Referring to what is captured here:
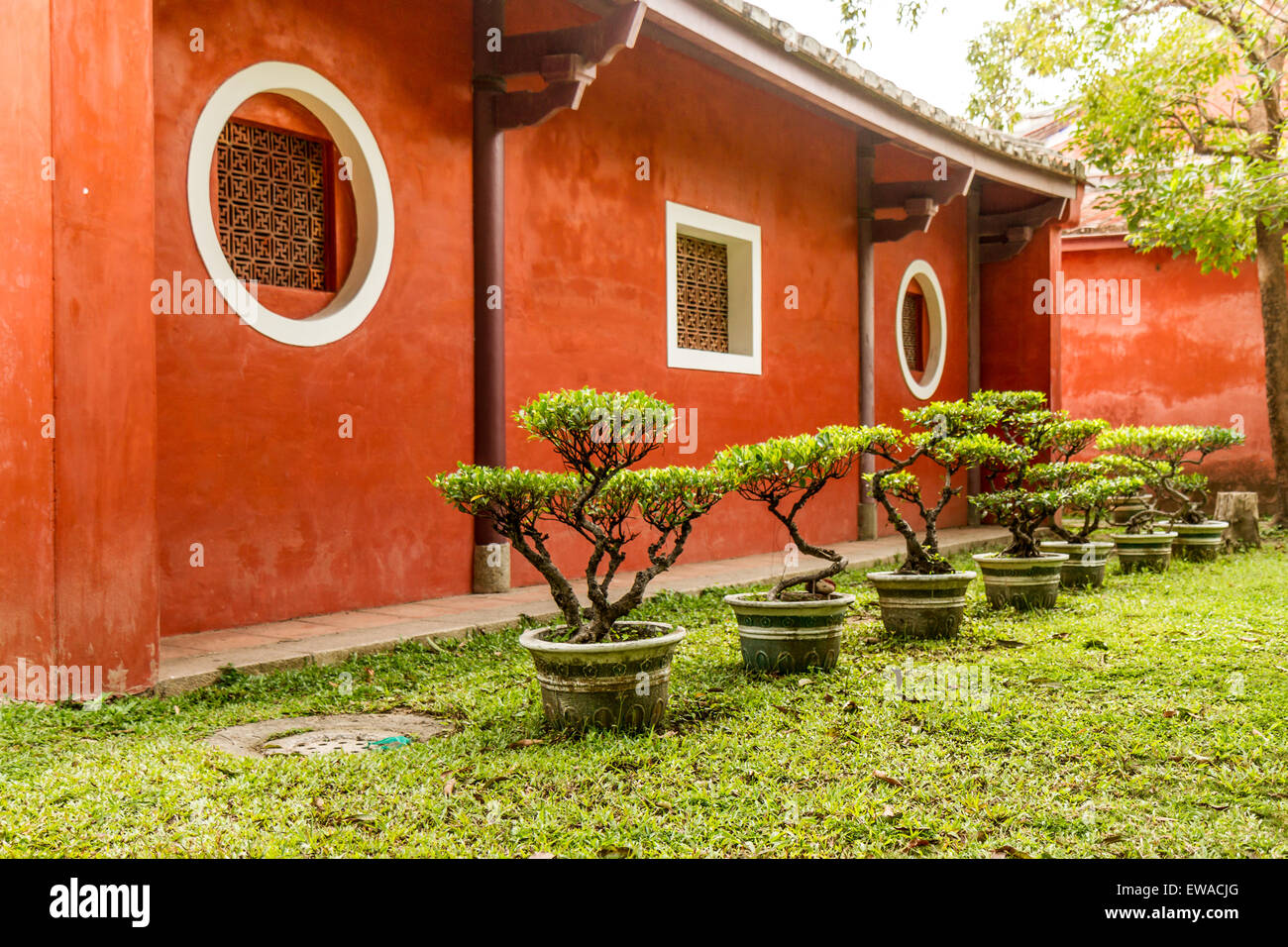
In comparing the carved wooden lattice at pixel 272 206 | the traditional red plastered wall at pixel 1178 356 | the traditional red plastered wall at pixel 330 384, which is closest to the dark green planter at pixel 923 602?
the traditional red plastered wall at pixel 330 384

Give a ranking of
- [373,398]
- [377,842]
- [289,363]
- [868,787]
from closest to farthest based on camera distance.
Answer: [377,842] → [868,787] → [289,363] → [373,398]

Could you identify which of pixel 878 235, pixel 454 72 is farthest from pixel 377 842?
pixel 878 235

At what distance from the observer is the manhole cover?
3656 mm

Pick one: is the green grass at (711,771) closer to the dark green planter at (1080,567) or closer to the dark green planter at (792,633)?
the dark green planter at (792,633)

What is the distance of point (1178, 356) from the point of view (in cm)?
1470

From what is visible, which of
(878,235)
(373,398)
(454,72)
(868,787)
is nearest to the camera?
(868,787)

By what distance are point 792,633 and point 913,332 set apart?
27.6 ft

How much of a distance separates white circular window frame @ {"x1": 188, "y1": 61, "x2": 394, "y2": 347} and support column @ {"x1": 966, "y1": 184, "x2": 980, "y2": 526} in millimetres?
8895

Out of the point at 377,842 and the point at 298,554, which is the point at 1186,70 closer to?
the point at 298,554

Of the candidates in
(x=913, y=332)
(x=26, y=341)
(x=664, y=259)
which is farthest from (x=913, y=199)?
(x=26, y=341)

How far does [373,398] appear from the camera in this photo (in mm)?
6031

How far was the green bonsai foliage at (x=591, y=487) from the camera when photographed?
365cm

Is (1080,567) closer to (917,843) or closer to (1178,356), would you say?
(917,843)

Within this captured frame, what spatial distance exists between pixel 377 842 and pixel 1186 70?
9.97m
